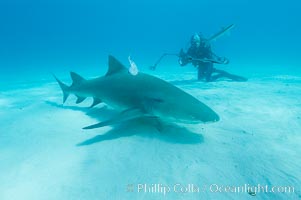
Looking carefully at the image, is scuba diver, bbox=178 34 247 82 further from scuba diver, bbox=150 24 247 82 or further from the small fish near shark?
the small fish near shark

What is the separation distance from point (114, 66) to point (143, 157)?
2802mm

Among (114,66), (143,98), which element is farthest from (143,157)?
(114,66)

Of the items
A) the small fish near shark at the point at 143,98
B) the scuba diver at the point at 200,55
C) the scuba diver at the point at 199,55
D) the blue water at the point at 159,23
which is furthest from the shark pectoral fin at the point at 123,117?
the blue water at the point at 159,23

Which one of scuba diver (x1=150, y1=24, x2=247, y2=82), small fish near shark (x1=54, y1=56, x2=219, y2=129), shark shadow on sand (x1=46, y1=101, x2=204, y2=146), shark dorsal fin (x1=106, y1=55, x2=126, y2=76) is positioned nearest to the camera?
small fish near shark (x1=54, y1=56, x2=219, y2=129)

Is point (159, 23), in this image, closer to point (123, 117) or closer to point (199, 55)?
point (199, 55)

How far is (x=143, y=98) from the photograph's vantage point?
13.3 ft

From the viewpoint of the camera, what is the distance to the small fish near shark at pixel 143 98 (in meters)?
3.40

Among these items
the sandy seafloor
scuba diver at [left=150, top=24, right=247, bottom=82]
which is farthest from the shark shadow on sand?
scuba diver at [left=150, top=24, right=247, bottom=82]

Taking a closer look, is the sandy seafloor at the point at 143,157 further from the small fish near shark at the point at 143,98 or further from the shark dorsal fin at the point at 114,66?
the shark dorsal fin at the point at 114,66

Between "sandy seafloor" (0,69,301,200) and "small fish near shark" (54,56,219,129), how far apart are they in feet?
1.41

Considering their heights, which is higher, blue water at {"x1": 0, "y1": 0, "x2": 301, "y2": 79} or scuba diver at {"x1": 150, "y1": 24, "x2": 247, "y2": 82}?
blue water at {"x1": 0, "y1": 0, "x2": 301, "y2": 79}

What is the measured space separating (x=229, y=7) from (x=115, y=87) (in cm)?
20521

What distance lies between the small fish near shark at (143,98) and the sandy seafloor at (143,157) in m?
0.43

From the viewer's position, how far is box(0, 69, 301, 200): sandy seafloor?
7.98ft
